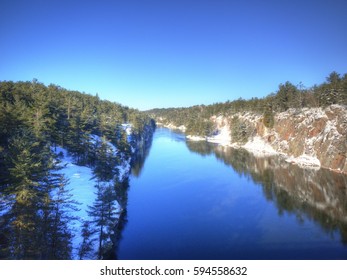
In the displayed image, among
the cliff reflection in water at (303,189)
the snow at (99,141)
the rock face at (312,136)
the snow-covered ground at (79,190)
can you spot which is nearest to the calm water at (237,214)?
the cliff reflection in water at (303,189)

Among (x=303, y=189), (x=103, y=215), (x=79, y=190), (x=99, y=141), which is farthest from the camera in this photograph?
(x=99, y=141)

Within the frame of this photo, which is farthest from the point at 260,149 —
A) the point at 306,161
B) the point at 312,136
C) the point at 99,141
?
the point at 99,141

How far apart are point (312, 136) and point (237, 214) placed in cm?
4896

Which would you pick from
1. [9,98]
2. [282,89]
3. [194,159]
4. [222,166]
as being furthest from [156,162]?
[282,89]

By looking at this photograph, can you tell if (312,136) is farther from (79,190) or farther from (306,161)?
(79,190)

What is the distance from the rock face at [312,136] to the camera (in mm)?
58812

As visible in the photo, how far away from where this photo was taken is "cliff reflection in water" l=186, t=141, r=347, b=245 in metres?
33.4

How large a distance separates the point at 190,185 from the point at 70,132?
89.3 ft

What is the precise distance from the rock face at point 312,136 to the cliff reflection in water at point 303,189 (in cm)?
484

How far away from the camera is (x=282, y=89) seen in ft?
317

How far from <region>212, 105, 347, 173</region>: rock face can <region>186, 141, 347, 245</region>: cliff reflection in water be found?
484 cm

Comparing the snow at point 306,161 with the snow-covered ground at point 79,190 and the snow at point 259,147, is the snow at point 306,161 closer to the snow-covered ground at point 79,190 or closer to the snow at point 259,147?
the snow at point 259,147

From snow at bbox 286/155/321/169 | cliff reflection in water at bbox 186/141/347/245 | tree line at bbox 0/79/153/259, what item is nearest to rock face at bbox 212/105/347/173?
snow at bbox 286/155/321/169

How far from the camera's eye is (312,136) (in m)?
70.1
